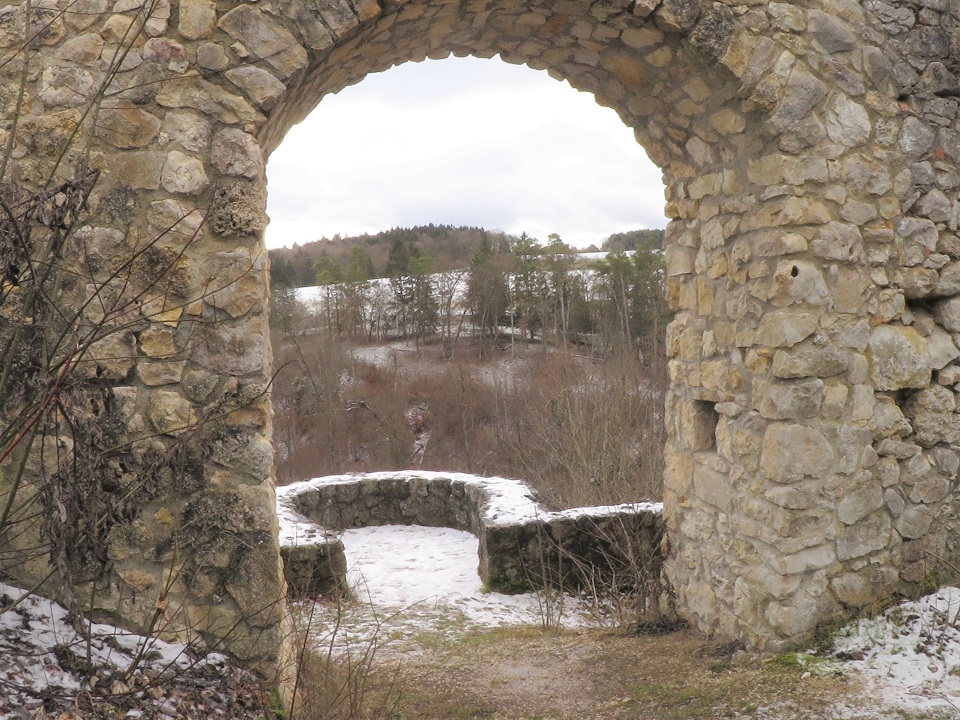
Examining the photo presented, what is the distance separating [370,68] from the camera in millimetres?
3994

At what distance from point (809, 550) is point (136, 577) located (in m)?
2.93

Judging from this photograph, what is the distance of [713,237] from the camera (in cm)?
418

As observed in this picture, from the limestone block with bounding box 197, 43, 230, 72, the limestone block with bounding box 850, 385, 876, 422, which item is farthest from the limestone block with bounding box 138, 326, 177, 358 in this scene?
the limestone block with bounding box 850, 385, 876, 422

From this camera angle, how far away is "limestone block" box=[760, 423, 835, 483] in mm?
3660

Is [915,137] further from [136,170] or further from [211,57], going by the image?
[136,170]

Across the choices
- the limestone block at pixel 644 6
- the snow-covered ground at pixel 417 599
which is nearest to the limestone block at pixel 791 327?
the limestone block at pixel 644 6

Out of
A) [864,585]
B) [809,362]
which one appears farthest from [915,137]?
[864,585]

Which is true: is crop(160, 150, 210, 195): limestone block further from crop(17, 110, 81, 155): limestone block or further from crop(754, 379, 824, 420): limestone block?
crop(754, 379, 824, 420): limestone block

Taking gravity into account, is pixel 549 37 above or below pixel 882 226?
above

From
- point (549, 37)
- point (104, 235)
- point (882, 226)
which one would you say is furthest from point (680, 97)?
point (104, 235)

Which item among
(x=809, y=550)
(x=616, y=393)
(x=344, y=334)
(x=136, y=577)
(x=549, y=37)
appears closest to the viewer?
(x=136, y=577)

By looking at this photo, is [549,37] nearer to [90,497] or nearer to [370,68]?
[370,68]

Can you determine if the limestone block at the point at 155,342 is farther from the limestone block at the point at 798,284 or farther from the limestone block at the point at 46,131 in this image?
the limestone block at the point at 798,284

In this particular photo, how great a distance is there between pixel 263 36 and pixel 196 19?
10.1 inches
